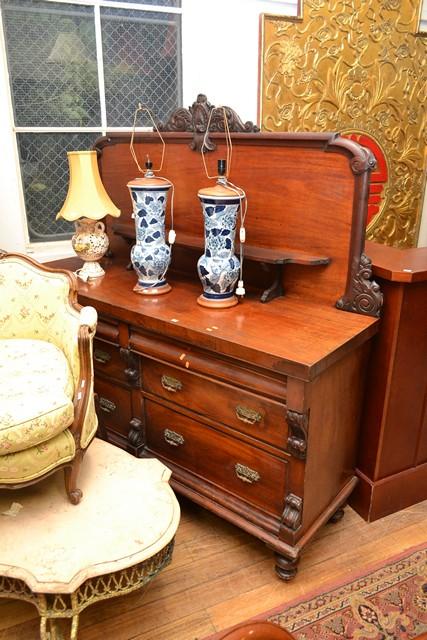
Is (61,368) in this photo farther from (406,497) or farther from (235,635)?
(406,497)

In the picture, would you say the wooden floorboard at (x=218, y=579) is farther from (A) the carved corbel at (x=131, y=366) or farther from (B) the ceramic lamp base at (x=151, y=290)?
(B) the ceramic lamp base at (x=151, y=290)

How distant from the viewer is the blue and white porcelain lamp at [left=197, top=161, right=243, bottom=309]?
1.57 meters

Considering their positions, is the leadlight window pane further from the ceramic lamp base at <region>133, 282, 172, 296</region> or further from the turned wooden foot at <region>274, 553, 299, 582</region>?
the turned wooden foot at <region>274, 553, 299, 582</region>

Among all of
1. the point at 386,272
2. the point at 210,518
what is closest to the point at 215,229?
the point at 386,272

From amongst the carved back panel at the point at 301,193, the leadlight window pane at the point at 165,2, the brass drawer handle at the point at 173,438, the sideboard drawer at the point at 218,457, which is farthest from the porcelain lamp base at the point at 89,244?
the leadlight window pane at the point at 165,2

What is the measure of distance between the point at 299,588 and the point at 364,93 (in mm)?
2394

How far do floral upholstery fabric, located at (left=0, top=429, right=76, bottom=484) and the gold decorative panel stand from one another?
185 centimetres

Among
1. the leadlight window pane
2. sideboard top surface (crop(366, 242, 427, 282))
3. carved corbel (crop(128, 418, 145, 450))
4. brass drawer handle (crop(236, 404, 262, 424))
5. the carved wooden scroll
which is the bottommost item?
carved corbel (crop(128, 418, 145, 450))

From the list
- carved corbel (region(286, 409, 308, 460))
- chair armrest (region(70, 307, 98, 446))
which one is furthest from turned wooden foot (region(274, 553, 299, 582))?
chair armrest (region(70, 307, 98, 446))

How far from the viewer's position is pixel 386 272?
1.51 meters

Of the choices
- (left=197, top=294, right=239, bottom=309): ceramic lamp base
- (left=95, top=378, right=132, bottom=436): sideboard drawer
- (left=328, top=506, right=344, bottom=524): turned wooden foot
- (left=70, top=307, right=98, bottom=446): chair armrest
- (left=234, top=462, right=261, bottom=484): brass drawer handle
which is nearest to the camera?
(left=70, top=307, right=98, bottom=446): chair armrest

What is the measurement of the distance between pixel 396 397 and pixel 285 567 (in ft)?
2.13

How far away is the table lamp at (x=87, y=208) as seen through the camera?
1894mm

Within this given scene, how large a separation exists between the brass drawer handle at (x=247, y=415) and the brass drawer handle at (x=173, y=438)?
0.30m
